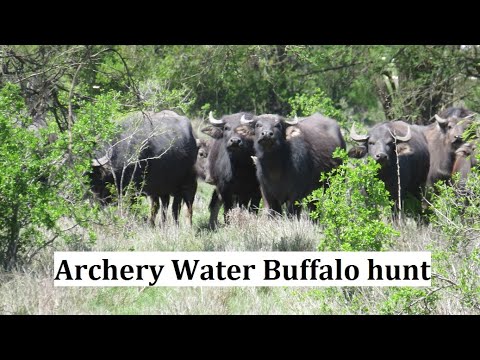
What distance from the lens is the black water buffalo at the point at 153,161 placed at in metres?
12.3

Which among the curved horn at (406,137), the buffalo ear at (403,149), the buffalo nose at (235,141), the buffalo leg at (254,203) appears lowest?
the buffalo leg at (254,203)

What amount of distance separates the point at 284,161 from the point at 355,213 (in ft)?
13.9

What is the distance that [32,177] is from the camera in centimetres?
865

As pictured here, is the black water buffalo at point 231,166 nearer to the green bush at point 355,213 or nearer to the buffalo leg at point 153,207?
the buffalo leg at point 153,207

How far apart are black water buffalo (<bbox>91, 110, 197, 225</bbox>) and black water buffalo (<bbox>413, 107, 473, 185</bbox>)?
4.33 meters

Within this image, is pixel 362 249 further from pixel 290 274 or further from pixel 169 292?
pixel 169 292

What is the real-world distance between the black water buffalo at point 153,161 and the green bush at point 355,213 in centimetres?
419

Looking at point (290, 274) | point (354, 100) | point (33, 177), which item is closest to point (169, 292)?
point (290, 274)

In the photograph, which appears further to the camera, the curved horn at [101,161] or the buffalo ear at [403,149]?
the buffalo ear at [403,149]

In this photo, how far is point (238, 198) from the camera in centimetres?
1325

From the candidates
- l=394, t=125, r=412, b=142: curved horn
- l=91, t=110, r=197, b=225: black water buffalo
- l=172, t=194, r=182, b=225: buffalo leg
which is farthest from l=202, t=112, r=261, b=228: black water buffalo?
l=394, t=125, r=412, b=142: curved horn

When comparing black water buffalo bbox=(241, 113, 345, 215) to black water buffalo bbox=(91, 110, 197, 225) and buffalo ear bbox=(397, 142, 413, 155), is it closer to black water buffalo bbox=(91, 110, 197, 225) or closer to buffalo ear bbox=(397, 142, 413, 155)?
buffalo ear bbox=(397, 142, 413, 155)

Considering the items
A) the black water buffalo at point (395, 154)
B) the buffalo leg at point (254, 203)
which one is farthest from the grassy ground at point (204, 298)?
the buffalo leg at point (254, 203)

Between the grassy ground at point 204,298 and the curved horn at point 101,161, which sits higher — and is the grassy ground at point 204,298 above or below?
below
